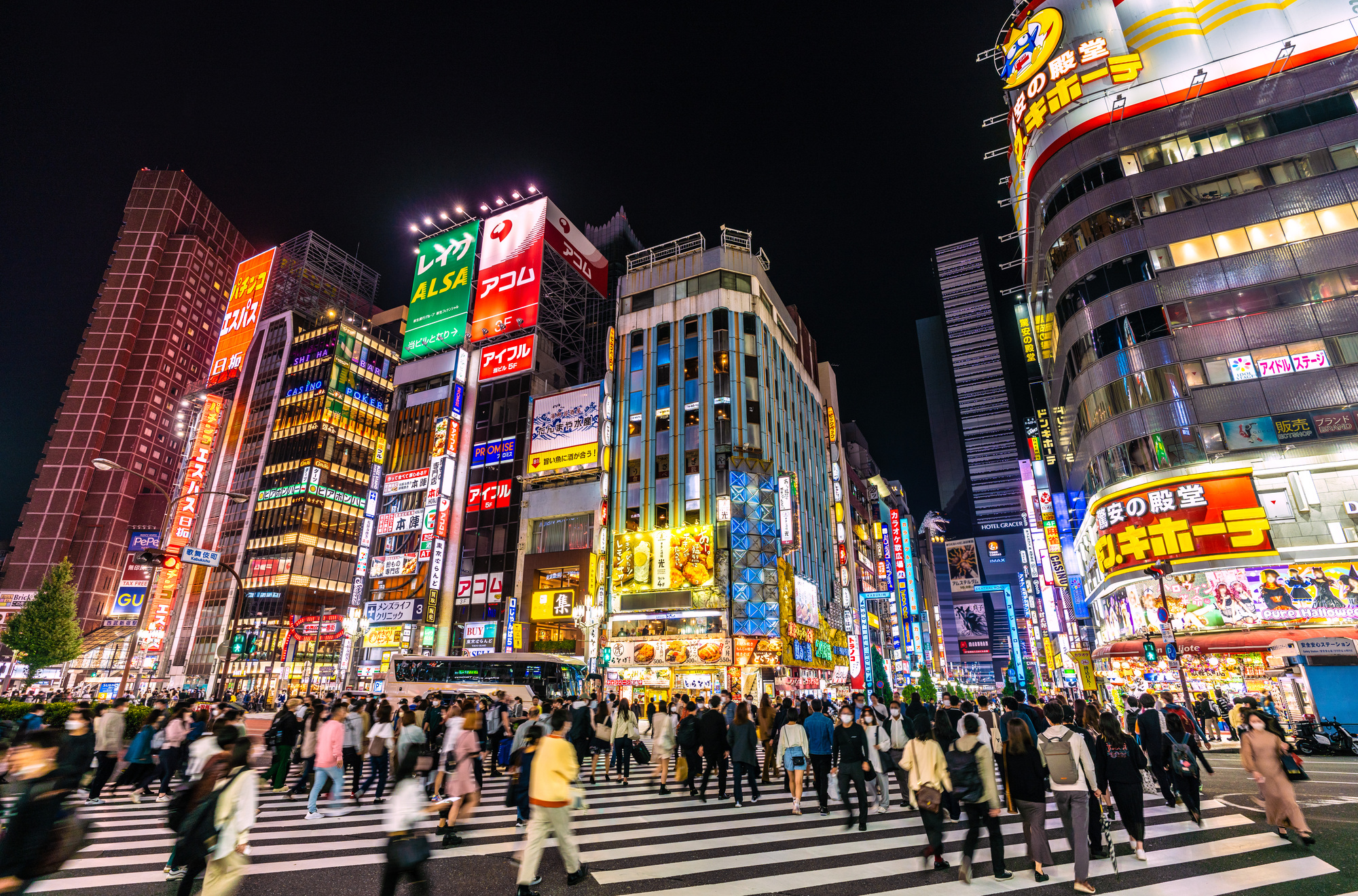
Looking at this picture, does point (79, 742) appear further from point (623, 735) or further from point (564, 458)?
point (564, 458)

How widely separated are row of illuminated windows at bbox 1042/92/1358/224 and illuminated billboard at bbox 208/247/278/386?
8079 centimetres

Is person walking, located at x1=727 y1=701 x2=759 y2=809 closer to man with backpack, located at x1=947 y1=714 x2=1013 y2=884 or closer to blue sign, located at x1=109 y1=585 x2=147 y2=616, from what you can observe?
man with backpack, located at x1=947 y1=714 x2=1013 y2=884

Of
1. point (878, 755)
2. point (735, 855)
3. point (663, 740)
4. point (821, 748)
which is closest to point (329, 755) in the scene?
point (663, 740)

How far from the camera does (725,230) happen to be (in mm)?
52875

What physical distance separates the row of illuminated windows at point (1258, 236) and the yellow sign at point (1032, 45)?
17.1 metres

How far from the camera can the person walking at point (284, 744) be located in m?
12.4

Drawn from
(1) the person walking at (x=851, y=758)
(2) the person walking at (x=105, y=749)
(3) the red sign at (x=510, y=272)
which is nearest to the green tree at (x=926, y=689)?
(1) the person walking at (x=851, y=758)

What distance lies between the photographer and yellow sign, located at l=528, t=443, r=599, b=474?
47.6 meters

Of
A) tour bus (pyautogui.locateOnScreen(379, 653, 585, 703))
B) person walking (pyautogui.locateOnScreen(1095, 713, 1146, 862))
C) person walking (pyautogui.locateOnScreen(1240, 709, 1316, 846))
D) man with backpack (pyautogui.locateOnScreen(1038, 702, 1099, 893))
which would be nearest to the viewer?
man with backpack (pyautogui.locateOnScreen(1038, 702, 1099, 893))

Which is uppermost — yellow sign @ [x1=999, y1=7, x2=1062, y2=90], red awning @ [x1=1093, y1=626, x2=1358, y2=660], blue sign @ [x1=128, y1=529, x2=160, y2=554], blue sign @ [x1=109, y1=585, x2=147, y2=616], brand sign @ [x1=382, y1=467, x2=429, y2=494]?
yellow sign @ [x1=999, y1=7, x2=1062, y2=90]

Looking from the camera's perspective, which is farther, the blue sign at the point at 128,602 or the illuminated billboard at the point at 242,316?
the illuminated billboard at the point at 242,316

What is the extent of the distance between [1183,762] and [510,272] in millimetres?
53921

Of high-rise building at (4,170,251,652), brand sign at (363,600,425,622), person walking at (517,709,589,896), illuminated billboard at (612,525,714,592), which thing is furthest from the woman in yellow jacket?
high-rise building at (4,170,251,652)

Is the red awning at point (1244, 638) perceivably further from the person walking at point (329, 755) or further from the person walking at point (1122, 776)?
the person walking at point (329, 755)
